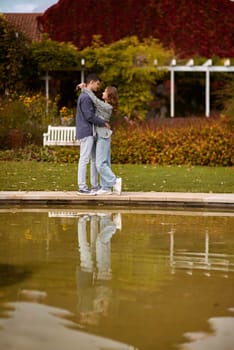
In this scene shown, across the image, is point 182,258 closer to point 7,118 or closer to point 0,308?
point 0,308

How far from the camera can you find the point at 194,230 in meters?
8.08

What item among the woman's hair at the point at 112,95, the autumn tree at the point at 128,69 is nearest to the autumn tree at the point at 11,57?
the autumn tree at the point at 128,69

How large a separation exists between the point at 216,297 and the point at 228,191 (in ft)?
21.3

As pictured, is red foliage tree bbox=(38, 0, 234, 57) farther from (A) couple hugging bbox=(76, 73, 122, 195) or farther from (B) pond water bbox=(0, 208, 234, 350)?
(B) pond water bbox=(0, 208, 234, 350)

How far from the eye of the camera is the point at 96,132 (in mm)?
10789

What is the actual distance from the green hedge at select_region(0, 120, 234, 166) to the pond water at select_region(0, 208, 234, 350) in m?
8.86

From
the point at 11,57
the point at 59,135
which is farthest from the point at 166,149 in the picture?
the point at 11,57

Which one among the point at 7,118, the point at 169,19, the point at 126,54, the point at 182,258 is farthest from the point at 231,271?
the point at 169,19

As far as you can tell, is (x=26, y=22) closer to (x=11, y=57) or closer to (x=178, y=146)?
(x=11, y=57)

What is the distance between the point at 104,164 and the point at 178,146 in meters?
7.28

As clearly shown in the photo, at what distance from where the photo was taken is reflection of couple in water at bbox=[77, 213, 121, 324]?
15.7 feet

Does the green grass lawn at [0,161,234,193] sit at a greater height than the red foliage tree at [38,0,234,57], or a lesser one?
lesser

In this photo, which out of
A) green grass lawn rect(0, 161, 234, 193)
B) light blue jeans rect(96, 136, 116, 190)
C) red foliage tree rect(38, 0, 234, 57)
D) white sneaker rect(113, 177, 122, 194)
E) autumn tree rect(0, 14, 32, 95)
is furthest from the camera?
red foliage tree rect(38, 0, 234, 57)

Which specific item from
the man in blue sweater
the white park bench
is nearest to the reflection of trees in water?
the man in blue sweater
